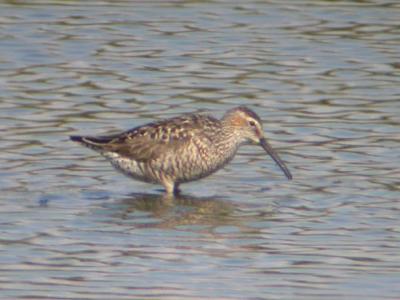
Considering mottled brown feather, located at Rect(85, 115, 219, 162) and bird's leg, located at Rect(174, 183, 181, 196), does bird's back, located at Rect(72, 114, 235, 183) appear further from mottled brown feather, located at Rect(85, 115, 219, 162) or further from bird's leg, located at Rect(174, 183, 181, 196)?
bird's leg, located at Rect(174, 183, 181, 196)

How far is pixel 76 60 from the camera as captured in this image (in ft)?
62.3

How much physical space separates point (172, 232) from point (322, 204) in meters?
1.66

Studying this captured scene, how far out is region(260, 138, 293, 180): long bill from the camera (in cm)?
1463

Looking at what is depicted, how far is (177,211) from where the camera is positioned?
45.3 feet

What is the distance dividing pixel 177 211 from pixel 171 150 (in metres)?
0.93

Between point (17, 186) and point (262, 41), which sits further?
point (262, 41)

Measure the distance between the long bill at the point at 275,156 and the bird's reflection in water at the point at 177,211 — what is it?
0.74 m

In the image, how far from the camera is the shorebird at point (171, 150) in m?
14.5

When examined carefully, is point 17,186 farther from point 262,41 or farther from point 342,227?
point 262,41

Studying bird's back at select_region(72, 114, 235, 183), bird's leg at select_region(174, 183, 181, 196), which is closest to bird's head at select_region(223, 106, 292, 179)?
bird's back at select_region(72, 114, 235, 183)

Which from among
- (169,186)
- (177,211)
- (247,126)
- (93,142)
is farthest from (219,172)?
(177,211)

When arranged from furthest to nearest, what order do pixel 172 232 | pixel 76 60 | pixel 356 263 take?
pixel 76 60 → pixel 172 232 → pixel 356 263

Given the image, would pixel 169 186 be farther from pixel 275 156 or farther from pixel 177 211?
pixel 275 156

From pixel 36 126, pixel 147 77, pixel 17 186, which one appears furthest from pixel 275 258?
pixel 147 77
